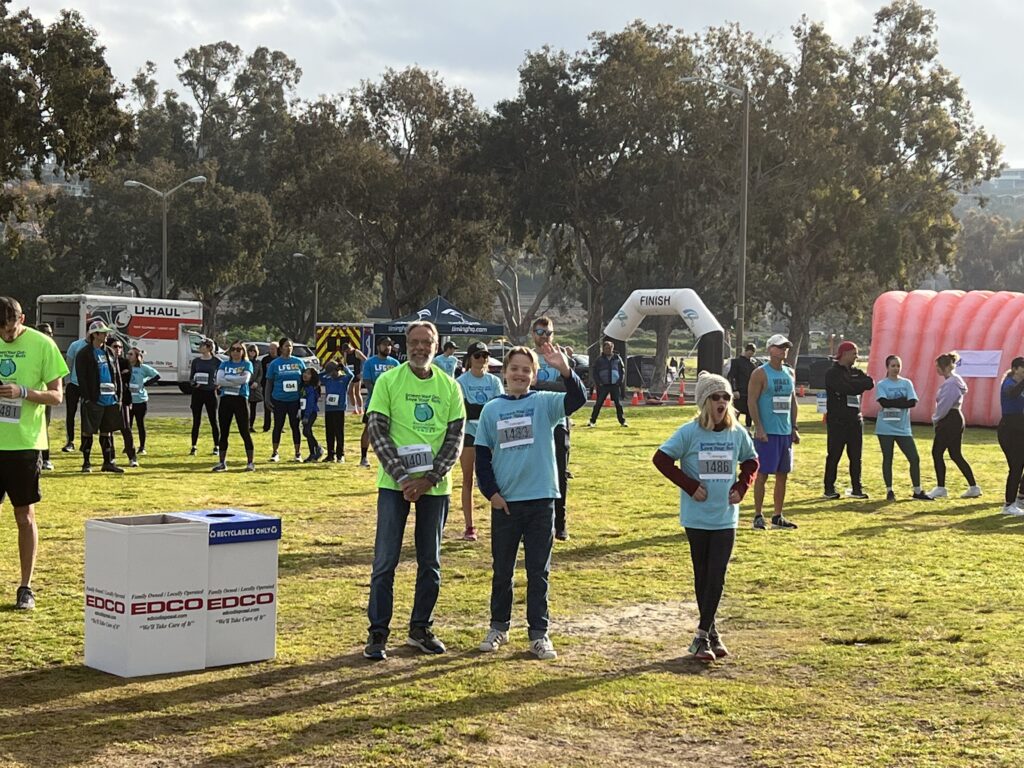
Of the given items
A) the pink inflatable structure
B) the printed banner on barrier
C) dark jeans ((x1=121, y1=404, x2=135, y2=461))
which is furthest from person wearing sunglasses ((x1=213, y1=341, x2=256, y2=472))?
the printed banner on barrier

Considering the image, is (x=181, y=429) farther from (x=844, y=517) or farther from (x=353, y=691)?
(x=353, y=691)

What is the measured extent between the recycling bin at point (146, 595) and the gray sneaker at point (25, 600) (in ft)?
5.88

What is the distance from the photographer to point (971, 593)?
35.5 ft

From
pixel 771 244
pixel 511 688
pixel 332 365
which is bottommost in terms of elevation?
pixel 511 688

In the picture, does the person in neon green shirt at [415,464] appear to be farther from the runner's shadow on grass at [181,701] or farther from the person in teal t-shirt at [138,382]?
the person in teal t-shirt at [138,382]

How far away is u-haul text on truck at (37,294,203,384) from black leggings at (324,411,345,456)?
21987mm

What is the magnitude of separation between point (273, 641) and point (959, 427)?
11876 millimetres

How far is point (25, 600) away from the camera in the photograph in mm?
9375

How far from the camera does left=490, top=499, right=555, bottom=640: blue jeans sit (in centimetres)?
838

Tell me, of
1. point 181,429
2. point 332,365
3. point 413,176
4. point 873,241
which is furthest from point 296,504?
point 873,241

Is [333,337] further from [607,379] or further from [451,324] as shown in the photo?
[607,379]

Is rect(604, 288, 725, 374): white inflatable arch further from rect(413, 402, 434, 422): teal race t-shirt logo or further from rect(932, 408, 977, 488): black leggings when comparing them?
rect(413, 402, 434, 422): teal race t-shirt logo

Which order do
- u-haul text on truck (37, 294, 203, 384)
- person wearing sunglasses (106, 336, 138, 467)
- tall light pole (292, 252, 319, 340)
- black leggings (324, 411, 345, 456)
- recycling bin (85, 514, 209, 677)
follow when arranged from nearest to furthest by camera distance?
recycling bin (85, 514, 209, 677)
person wearing sunglasses (106, 336, 138, 467)
black leggings (324, 411, 345, 456)
u-haul text on truck (37, 294, 203, 384)
tall light pole (292, 252, 319, 340)

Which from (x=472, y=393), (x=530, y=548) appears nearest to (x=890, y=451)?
(x=472, y=393)
